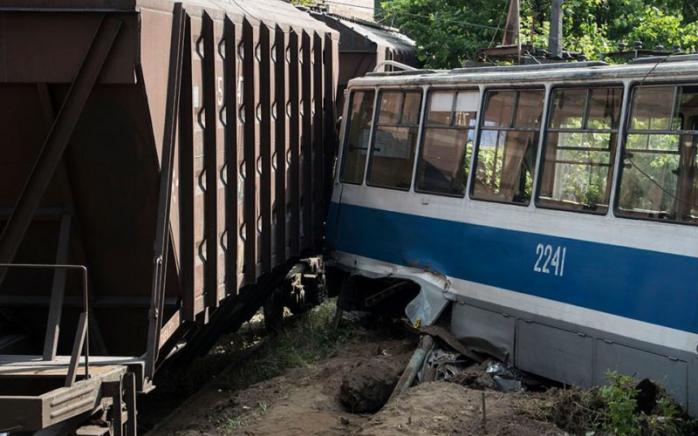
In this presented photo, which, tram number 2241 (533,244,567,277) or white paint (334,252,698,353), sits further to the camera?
tram number 2241 (533,244,567,277)

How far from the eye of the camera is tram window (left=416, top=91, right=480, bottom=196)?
925 centimetres

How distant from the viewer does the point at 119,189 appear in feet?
21.6

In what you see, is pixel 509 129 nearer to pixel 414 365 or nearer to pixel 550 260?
pixel 550 260

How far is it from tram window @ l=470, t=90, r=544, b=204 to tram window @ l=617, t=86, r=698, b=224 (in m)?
1.10

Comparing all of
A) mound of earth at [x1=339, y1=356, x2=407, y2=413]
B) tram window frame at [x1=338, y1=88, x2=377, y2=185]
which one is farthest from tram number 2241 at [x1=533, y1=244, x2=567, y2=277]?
tram window frame at [x1=338, y1=88, x2=377, y2=185]

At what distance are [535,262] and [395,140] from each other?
9.33 ft

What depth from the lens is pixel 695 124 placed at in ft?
22.6

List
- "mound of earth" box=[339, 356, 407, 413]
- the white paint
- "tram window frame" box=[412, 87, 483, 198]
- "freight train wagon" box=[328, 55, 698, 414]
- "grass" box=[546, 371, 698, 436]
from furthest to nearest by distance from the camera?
"tram window frame" box=[412, 87, 483, 198], "mound of earth" box=[339, 356, 407, 413], "freight train wagon" box=[328, 55, 698, 414], the white paint, "grass" box=[546, 371, 698, 436]

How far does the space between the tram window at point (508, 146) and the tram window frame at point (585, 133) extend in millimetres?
112

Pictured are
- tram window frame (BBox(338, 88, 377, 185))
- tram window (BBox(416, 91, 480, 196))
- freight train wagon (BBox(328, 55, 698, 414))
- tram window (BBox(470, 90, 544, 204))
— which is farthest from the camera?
tram window frame (BBox(338, 88, 377, 185))

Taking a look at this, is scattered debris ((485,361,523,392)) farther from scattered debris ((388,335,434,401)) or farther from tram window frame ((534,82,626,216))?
→ tram window frame ((534,82,626,216))

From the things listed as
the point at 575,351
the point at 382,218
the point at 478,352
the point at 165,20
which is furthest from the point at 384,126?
the point at 165,20

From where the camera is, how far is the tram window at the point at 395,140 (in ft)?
33.1

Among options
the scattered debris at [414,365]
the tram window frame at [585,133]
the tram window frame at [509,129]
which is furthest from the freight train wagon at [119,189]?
the tram window frame at [585,133]
